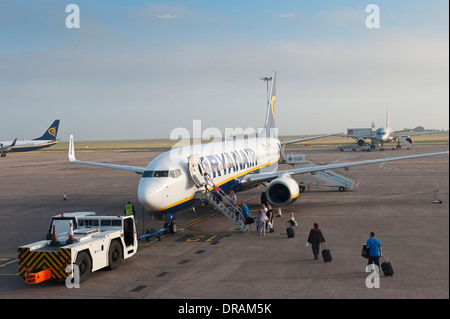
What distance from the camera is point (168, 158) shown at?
2469cm

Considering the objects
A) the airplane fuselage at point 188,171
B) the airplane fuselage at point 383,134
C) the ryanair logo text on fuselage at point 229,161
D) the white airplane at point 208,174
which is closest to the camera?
the airplane fuselage at point 188,171

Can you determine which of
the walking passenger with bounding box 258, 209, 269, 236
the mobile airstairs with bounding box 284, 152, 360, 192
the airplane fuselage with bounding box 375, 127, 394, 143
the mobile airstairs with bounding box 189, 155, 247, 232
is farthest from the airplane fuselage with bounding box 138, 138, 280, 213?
the airplane fuselage with bounding box 375, 127, 394, 143

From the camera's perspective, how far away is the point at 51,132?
416ft

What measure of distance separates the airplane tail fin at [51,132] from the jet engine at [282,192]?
110567 millimetres

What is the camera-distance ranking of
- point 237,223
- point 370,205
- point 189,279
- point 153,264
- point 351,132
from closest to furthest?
point 189,279 < point 153,264 < point 237,223 < point 370,205 < point 351,132

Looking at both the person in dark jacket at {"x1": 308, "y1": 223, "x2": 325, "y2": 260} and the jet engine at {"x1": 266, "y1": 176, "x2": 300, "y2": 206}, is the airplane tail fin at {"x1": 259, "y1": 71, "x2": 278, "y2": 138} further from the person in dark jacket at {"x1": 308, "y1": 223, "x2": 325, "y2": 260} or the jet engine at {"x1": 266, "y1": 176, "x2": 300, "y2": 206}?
the person in dark jacket at {"x1": 308, "y1": 223, "x2": 325, "y2": 260}

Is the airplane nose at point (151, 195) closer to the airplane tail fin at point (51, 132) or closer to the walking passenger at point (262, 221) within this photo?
the walking passenger at point (262, 221)

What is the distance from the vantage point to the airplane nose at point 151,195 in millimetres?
22141

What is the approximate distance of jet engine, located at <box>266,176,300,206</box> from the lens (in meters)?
28.4

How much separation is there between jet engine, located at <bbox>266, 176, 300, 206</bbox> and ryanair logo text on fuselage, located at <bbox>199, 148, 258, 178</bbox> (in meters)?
3.15

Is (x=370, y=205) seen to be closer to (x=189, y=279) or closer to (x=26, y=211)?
(x=189, y=279)

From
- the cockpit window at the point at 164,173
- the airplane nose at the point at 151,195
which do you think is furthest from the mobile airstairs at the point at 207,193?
the airplane nose at the point at 151,195
